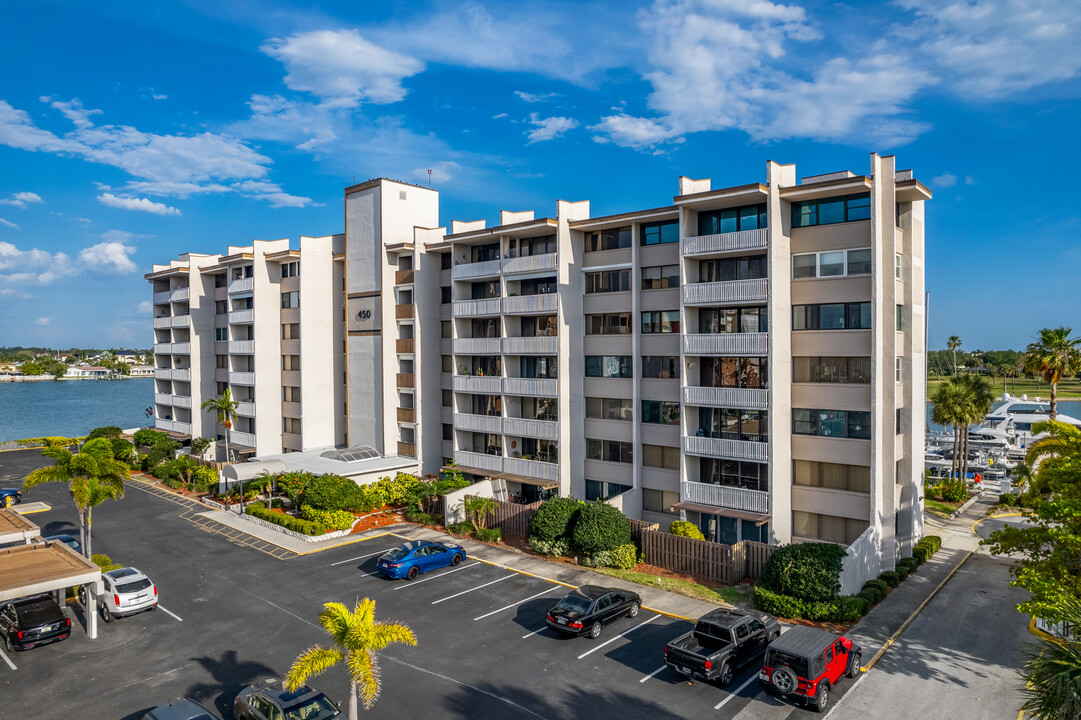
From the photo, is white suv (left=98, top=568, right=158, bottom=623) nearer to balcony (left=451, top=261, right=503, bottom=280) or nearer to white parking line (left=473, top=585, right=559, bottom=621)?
white parking line (left=473, top=585, right=559, bottom=621)

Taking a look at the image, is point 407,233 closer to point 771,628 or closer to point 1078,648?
point 771,628

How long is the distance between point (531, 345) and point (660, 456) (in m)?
10.5

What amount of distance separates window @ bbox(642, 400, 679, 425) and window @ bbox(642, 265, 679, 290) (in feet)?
21.3

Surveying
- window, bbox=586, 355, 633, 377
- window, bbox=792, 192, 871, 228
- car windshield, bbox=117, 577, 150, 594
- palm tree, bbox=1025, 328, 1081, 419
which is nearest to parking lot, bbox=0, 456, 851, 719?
car windshield, bbox=117, 577, 150, 594

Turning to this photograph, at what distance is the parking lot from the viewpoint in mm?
18922

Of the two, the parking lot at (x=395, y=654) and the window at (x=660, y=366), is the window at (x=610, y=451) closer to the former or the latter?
the window at (x=660, y=366)

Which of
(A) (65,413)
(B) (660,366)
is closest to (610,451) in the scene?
(B) (660,366)

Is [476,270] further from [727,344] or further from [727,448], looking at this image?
[727,448]

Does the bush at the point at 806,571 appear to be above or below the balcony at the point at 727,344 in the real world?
below

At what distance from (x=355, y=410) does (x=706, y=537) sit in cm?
2939

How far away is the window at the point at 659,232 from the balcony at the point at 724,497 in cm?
1344

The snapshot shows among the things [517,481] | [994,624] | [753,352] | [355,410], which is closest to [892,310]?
[753,352]

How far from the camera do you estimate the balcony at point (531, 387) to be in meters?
39.7

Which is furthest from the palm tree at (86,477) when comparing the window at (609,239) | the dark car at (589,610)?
the window at (609,239)
